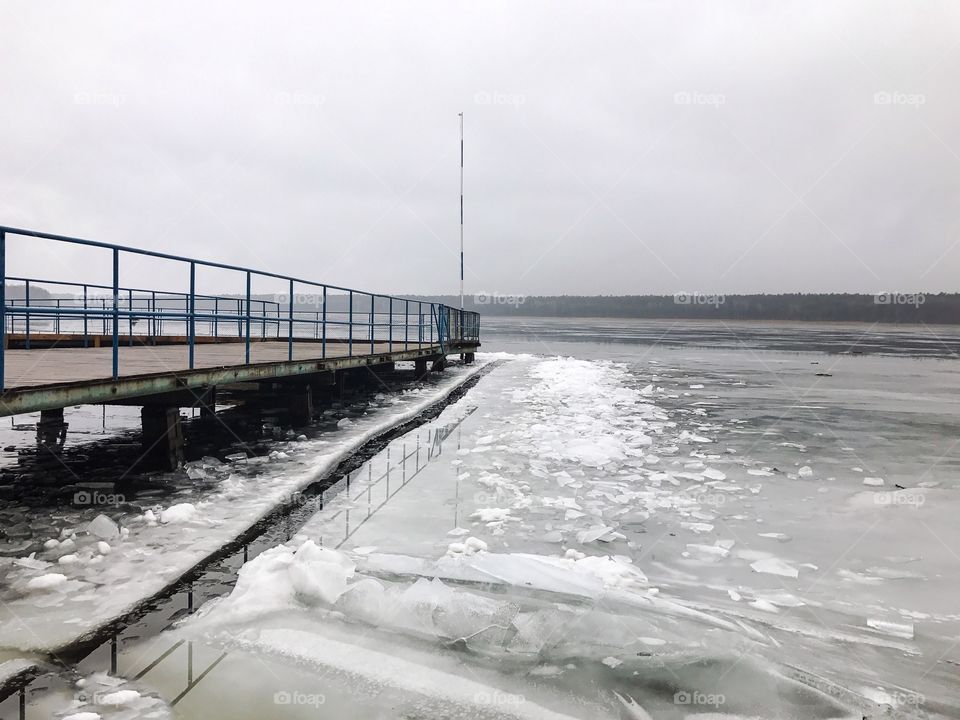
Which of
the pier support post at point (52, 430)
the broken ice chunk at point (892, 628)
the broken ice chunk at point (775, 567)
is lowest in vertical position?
the broken ice chunk at point (892, 628)

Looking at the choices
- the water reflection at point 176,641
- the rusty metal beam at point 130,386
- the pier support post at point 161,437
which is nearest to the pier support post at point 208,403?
the rusty metal beam at point 130,386

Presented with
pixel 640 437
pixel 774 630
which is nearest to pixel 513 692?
pixel 774 630

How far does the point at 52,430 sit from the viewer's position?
31.1 feet

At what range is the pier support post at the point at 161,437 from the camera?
717 cm

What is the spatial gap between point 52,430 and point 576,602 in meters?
9.06

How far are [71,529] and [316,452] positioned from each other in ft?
Result: 11.5

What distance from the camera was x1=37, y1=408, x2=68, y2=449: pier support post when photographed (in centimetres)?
879

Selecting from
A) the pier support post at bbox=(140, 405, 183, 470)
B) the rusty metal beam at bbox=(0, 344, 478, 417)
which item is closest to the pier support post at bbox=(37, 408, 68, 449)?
the pier support post at bbox=(140, 405, 183, 470)

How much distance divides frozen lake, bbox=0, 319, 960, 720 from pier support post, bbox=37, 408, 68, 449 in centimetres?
472

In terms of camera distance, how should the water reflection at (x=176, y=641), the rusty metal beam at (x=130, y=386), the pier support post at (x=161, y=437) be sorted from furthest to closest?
the pier support post at (x=161, y=437), the rusty metal beam at (x=130, y=386), the water reflection at (x=176, y=641)

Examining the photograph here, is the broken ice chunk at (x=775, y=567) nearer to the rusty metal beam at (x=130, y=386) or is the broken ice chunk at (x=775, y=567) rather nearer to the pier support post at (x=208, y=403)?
the rusty metal beam at (x=130, y=386)

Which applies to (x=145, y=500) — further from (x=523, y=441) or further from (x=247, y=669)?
(x=523, y=441)

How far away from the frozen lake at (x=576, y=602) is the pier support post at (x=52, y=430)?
4.72m

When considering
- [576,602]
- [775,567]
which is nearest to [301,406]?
[576,602]
